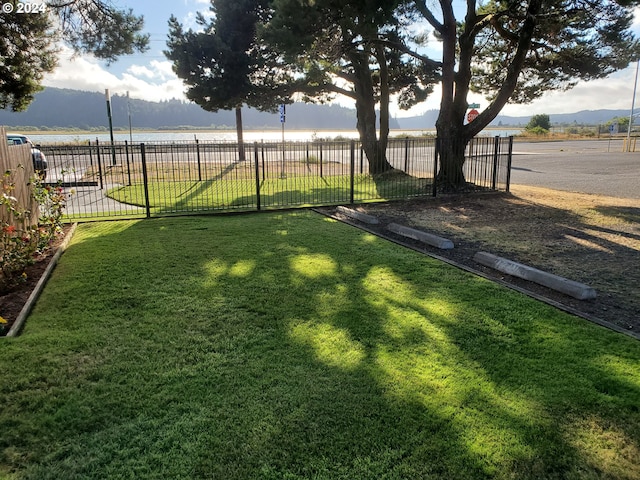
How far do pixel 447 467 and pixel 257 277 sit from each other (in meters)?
3.50

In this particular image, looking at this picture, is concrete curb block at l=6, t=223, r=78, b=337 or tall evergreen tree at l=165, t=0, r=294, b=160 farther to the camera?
tall evergreen tree at l=165, t=0, r=294, b=160

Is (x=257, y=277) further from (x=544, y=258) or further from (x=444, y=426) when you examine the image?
(x=544, y=258)

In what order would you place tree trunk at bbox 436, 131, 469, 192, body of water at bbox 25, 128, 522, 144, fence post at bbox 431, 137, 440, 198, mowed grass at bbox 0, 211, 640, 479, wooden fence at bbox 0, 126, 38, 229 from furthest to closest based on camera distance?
body of water at bbox 25, 128, 522, 144 < tree trunk at bbox 436, 131, 469, 192 < fence post at bbox 431, 137, 440, 198 < wooden fence at bbox 0, 126, 38, 229 < mowed grass at bbox 0, 211, 640, 479

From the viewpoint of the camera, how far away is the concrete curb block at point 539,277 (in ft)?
15.5

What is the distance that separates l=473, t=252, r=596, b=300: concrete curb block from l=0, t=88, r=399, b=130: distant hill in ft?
420

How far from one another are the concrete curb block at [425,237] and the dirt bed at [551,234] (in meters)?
0.13

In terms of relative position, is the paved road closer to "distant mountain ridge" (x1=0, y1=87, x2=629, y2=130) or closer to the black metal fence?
the black metal fence

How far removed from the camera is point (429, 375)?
3195 mm

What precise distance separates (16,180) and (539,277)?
712 centimetres

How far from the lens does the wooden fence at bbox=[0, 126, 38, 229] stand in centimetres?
575

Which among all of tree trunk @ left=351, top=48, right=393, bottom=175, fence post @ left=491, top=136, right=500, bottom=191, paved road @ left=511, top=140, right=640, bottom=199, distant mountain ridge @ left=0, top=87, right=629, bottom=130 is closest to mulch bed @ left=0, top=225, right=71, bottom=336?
fence post @ left=491, top=136, right=500, bottom=191

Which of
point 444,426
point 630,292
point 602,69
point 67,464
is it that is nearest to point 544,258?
point 630,292

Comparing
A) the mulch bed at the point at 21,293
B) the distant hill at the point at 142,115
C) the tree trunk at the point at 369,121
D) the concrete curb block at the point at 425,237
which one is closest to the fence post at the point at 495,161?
the tree trunk at the point at 369,121

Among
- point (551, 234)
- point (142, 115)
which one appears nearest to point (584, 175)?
point (551, 234)
